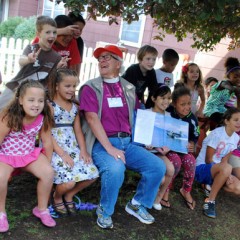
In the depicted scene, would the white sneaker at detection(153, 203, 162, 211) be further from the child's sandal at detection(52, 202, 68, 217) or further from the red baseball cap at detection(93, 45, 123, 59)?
the red baseball cap at detection(93, 45, 123, 59)

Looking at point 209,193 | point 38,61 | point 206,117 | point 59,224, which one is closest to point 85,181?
point 59,224

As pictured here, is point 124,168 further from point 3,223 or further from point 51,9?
point 51,9

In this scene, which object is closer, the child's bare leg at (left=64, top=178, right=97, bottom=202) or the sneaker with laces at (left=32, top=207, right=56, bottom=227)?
the sneaker with laces at (left=32, top=207, right=56, bottom=227)

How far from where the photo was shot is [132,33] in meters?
14.1

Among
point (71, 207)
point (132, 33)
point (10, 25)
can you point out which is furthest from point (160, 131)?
point (10, 25)

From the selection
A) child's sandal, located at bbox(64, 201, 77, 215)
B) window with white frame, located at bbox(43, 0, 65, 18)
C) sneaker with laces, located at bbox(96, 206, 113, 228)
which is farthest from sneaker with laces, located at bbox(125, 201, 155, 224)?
window with white frame, located at bbox(43, 0, 65, 18)

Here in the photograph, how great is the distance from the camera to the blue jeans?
303 cm

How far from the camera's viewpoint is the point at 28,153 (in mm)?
2926

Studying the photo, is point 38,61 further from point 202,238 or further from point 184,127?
point 202,238

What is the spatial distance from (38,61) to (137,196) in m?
1.69

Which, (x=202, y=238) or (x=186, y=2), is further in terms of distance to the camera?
(x=202, y=238)

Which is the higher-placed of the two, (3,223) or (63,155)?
(63,155)

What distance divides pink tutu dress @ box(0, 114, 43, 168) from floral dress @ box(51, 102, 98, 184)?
0.24 meters

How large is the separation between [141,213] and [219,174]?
101cm
